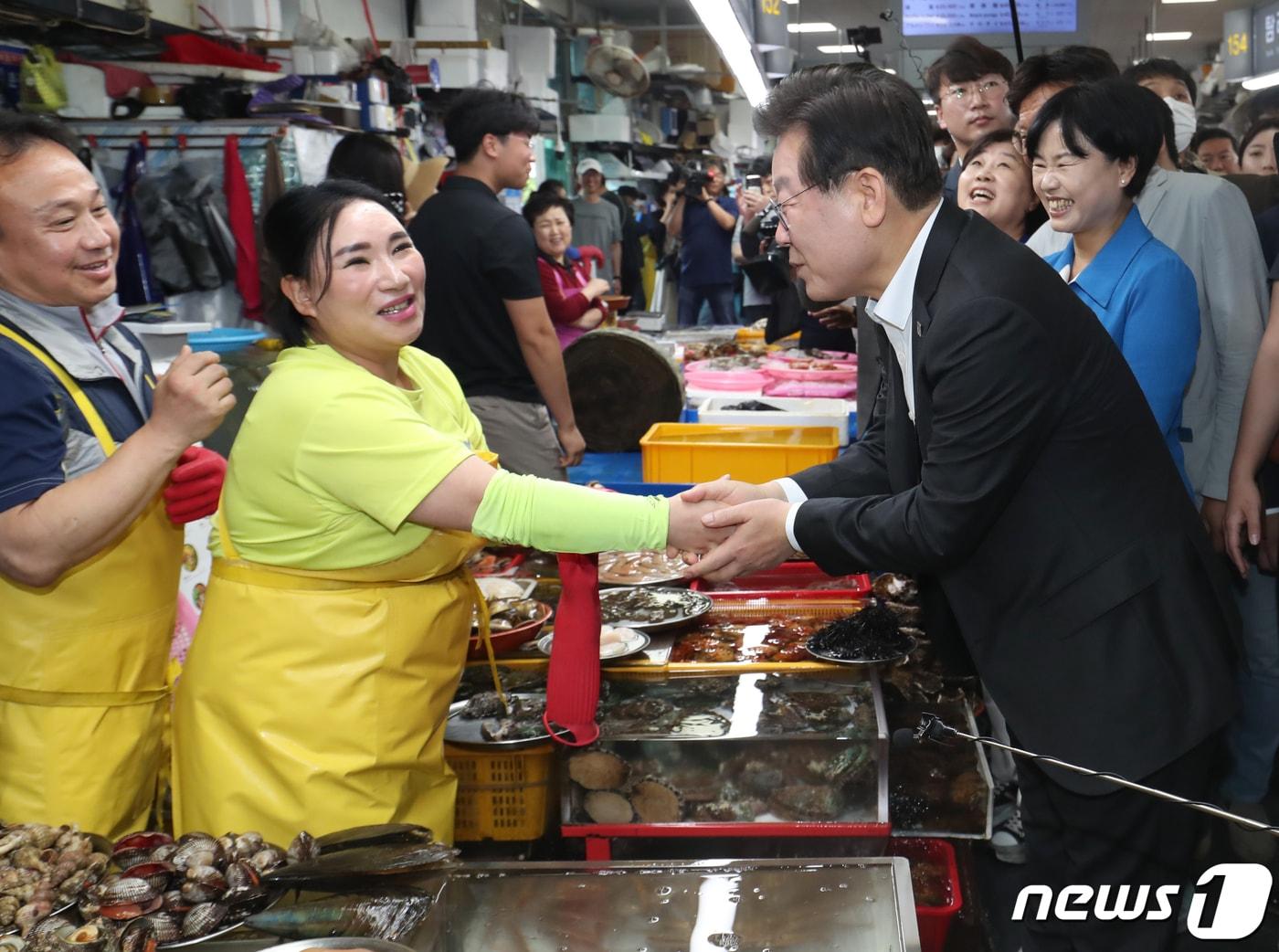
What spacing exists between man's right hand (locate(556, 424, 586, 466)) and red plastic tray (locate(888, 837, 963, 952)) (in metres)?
2.41

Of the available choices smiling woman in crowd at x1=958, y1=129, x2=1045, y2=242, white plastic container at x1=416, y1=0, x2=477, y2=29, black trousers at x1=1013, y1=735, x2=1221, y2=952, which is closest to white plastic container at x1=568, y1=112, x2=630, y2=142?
white plastic container at x1=416, y1=0, x2=477, y2=29

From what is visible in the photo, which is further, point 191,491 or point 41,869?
point 191,491

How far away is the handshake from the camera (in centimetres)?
234

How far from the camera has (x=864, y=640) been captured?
276cm

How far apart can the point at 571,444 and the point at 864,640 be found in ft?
7.52

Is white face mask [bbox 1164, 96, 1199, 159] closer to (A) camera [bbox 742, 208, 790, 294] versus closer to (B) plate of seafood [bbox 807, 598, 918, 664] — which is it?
(A) camera [bbox 742, 208, 790, 294]

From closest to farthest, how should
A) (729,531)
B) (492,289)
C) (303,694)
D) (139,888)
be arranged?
(139,888) < (303,694) < (729,531) < (492,289)

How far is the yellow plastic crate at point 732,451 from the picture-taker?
406cm

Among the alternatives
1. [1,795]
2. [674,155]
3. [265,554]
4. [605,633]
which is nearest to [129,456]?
[265,554]

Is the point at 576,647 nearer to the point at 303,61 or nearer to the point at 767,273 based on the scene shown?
the point at 767,273

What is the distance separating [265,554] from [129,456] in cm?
28

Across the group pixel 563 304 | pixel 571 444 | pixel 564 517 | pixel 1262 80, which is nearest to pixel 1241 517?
pixel 564 517

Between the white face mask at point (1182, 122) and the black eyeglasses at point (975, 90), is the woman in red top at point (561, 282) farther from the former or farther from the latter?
the white face mask at point (1182, 122)

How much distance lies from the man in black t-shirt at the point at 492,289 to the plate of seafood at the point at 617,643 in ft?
5.70
